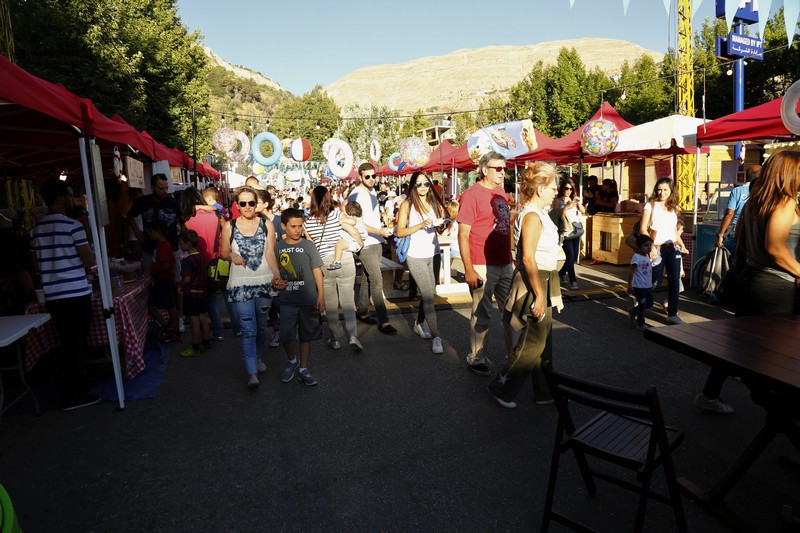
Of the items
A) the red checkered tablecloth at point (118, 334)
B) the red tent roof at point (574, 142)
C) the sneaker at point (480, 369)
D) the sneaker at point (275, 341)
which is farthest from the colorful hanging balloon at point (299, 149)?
the sneaker at point (480, 369)

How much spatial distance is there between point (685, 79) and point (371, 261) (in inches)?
872

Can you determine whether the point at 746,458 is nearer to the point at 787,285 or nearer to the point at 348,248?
the point at 787,285

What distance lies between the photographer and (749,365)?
2281 mm

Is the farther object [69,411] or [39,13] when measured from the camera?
[39,13]

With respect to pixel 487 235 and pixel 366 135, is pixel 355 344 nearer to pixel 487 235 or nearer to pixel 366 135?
pixel 487 235

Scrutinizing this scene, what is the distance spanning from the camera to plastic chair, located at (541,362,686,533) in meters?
2.04

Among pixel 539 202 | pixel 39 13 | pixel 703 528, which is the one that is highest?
pixel 39 13

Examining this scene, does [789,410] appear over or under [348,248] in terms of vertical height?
under

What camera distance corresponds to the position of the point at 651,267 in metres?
5.80

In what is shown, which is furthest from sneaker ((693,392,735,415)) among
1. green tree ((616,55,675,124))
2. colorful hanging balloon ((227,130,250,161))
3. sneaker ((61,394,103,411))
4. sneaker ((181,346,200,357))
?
green tree ((616,55,675,124))

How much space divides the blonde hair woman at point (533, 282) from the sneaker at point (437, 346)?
1.37 m

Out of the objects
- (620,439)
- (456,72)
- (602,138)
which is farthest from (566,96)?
(456,72)

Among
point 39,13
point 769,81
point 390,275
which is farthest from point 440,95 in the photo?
point 390,275

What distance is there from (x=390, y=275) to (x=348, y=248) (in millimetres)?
2640
